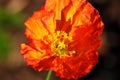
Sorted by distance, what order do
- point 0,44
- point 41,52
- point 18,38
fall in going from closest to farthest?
point 41,52 < point 0,44 < point 18,38

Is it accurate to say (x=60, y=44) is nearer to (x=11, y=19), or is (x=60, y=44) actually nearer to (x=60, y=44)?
(x=60, y=44)

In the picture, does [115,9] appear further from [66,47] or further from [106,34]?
[66,47]

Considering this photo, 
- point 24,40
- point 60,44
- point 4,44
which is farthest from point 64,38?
point 24,40

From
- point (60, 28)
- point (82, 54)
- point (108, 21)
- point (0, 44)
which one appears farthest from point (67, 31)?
point (108, 21)

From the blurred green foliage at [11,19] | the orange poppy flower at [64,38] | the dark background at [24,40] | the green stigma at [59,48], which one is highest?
the orange poppy flower at [64,38]

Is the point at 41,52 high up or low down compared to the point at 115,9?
up

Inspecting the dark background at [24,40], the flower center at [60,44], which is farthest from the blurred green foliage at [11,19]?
the flower center at [60,44]

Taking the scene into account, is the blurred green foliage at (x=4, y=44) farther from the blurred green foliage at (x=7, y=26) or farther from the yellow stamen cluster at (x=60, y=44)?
the yellow stamen cluster at (x=60, y=44)

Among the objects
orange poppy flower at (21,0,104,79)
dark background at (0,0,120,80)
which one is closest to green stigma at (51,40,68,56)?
orange poppy flower at (21,0,104,79)

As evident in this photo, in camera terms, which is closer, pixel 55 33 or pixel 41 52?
pixel 41 52
